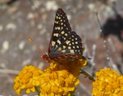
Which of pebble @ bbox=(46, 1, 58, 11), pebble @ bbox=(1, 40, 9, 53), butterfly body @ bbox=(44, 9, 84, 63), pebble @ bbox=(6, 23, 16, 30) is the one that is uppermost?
butterfly body @ bbox=(44, 9, 84, 63)

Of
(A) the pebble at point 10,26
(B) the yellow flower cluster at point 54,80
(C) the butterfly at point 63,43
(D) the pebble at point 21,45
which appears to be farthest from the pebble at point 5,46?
(B) the yellow flower cluster at point 54,80

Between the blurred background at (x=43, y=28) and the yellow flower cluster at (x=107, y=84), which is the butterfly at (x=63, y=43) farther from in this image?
the blurred background at (x=43, y=28)

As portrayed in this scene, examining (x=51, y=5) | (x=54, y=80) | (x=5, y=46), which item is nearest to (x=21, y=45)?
(x=5, y=46)

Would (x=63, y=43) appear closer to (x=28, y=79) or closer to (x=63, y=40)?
(x=63, y=40)

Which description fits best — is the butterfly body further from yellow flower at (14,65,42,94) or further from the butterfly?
yellow flower at (14,65,42,94)

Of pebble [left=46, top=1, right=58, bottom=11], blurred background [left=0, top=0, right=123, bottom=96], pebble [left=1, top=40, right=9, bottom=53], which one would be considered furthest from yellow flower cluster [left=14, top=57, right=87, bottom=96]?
pebble [left=46, top=1, right=58, bottom=11]

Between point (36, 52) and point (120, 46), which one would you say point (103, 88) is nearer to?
point (120, 46)
